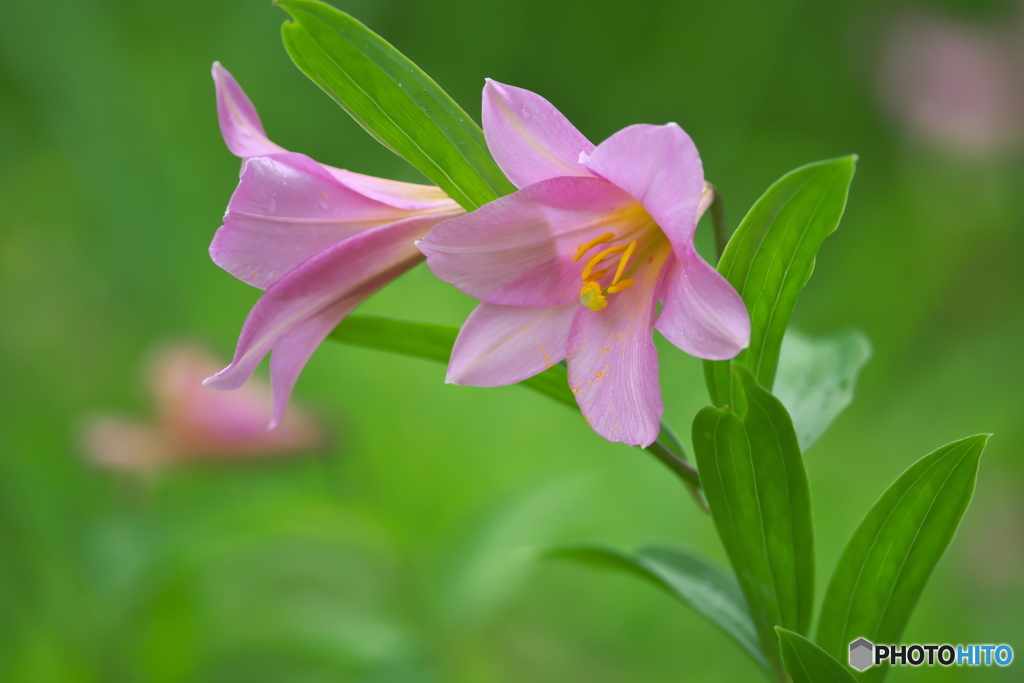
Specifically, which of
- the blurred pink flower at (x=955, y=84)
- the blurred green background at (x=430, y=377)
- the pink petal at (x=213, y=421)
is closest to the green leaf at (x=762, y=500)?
the blurred green background at (x=430, y=377)

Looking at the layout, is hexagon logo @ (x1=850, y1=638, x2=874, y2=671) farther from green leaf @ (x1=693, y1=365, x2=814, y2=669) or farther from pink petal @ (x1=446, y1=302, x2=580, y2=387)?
pink petal @ (x1=446, y1=302, x2=580, y2=387)

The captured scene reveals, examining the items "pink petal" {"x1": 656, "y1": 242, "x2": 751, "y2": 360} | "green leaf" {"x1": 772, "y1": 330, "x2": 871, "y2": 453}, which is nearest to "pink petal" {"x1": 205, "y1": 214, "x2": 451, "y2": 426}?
"pink petal" {"x1": 656, "y1": 242, "x2": 751, "y2": 360}

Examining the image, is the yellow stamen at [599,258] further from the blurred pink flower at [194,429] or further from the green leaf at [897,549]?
the blurred pink flower at [194,429]

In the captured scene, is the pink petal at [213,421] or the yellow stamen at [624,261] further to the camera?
the pink petal at [213,421]

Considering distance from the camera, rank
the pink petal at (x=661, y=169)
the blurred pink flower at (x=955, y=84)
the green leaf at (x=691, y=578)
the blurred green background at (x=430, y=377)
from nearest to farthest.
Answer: the pink petal at (x=661, y=169), the green leaf at (x=691, y=578), the blurred green background at (x=430, y=377), the blurred pink flower at (x=955, y=84)

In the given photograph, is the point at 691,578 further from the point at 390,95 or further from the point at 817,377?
the point at 390,95

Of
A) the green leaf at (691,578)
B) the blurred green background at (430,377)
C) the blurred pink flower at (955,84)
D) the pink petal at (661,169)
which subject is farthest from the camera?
the blurred pink flower at (955,84)

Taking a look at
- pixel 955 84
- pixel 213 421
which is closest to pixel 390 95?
pixel 213 421
